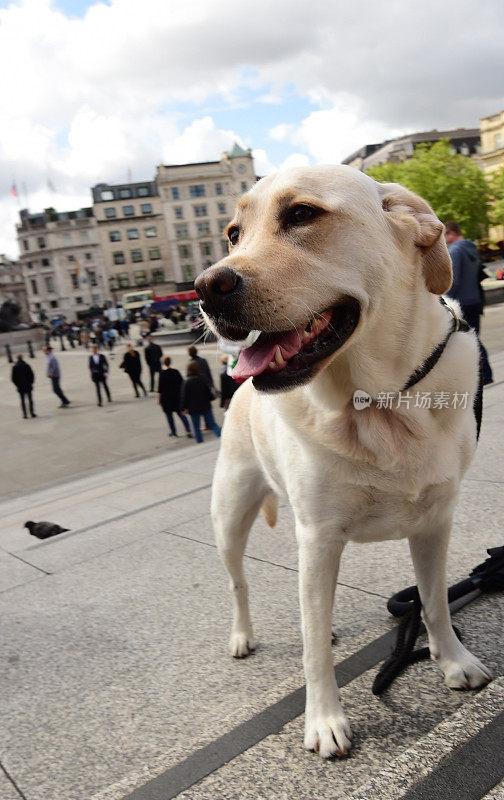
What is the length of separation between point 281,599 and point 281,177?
2.41m

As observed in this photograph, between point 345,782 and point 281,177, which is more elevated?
point 281,177

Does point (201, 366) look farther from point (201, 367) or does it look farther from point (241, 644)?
point (241, 644)

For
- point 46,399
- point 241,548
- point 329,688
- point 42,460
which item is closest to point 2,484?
point 42,460

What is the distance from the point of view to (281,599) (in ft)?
11.4

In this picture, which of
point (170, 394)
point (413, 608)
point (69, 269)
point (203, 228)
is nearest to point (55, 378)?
point (170, 394)

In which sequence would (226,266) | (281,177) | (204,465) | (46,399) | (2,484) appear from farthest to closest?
(46,399) < (2,484) < (204,465) < (281,177) < (226,266)

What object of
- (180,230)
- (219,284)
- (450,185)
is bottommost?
(219,284)

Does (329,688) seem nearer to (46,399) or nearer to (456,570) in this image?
(456,570)

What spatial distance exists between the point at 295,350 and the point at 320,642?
3.66 ft

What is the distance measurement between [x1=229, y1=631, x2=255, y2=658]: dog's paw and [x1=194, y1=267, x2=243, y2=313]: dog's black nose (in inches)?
74.9

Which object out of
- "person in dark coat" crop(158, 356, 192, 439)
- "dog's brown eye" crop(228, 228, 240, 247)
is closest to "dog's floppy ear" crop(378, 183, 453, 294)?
"dog's brown eye" crop(228, 228, 240, 247)

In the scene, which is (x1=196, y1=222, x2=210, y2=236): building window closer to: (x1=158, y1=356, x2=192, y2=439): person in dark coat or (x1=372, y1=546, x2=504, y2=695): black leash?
(x1=158, y1=356, x2=192, y2=439): person in dark coat

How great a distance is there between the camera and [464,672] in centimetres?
240

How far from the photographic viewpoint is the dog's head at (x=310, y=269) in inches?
66.7
